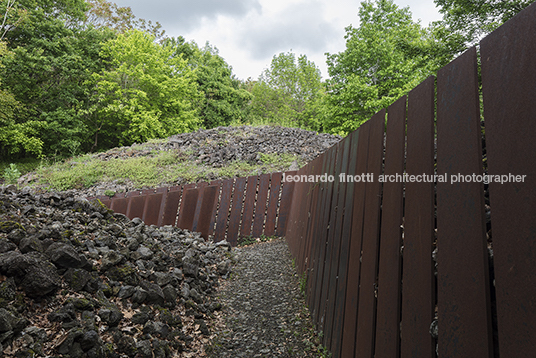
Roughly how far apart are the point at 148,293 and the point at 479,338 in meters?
2.56

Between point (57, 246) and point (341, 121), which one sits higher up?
point (341, 121)

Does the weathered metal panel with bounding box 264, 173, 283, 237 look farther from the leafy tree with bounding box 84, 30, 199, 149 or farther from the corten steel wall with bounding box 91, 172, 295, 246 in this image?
the leafy tree with bounding box 84, 30, 199, 149

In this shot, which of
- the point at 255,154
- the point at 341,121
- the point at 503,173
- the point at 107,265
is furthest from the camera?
the point at 341,121

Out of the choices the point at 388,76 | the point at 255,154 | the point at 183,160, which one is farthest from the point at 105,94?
the point at 388,76

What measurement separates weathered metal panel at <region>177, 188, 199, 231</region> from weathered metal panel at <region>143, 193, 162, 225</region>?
0.71 meters

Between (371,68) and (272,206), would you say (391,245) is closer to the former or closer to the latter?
(272,206)

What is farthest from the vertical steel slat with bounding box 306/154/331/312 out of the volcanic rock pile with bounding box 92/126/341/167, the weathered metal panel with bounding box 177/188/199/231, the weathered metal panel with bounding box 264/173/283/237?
the volcanic rock pile with bounding box 92/126/341/167

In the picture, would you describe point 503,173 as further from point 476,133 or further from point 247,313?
point 247,313

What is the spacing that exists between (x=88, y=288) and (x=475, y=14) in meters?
14.7

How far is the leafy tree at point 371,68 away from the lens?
17141 millimetres

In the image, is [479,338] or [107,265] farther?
[107,265]

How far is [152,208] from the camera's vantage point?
728 cm

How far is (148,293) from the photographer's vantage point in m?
2.61

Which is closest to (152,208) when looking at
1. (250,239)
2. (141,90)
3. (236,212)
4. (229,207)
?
(229,207)
